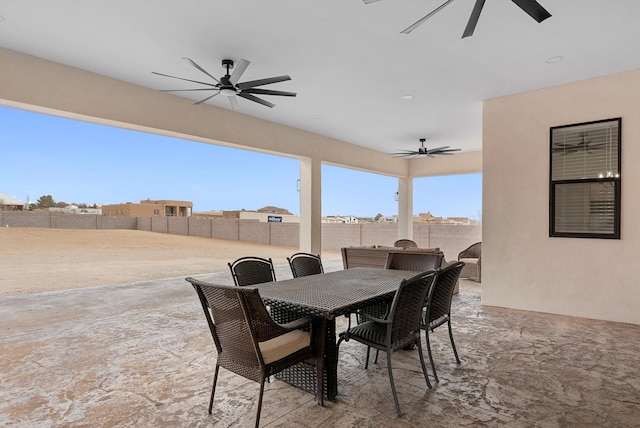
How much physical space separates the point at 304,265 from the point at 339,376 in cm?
125

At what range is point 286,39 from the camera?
348cm

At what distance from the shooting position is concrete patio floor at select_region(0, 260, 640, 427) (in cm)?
207

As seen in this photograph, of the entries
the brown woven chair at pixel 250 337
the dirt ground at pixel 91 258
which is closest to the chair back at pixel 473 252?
the dirt ground at pixel 91 258

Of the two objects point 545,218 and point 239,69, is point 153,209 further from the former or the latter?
point 545,218

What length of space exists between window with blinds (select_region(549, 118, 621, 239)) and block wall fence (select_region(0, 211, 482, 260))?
555cm

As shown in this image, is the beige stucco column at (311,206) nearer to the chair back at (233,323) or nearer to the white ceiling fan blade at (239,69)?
the white ceiling fan blade at (239,69)

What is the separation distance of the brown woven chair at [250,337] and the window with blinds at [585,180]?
13.1ft

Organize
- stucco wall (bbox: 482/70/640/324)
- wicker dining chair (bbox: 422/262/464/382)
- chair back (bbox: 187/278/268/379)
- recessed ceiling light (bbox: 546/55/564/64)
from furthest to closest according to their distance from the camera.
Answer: stucco wall (bbox: 482/70/640/324) → recessed ceiling light (bbox: 546/55/564/64) → wicker dining chair (bbox: 422/262/464/382) → chair back (bbox: 187/278/268/379)

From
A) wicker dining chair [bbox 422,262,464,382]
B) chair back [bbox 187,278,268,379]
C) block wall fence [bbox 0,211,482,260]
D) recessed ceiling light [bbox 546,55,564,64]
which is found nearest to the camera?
chair back [bbox 187,278,268,379]

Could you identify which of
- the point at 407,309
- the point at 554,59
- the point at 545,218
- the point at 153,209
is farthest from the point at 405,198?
the point at 153,209

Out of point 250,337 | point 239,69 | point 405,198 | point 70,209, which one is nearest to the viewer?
point 250,337

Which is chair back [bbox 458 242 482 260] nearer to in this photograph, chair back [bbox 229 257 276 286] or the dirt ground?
the dirt ground

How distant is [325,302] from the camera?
2.15m

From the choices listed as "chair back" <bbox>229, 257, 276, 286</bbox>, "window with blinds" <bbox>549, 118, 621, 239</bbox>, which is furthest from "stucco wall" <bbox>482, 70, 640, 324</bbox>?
"chair back" <bbox>229, 257, 276, 286</bbox>
